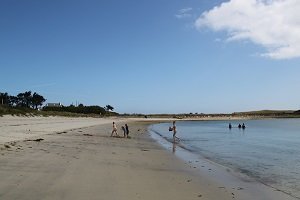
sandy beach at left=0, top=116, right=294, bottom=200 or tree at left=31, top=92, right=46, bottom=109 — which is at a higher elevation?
tree at left=31, top=92, right=46, bottom=109

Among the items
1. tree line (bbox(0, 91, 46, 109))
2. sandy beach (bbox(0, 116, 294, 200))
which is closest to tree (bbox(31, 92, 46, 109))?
tree line (bbox(0, 91, 46, 109))

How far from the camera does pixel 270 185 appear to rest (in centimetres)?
1400

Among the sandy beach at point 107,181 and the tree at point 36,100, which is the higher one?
the tree at point 36,100

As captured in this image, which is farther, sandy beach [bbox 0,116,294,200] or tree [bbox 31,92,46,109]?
tree [bbox 31,92,46,109]

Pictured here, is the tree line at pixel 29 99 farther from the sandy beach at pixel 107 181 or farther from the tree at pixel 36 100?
the sandy beach at pixel 107 181

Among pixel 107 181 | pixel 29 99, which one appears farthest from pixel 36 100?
pixel 107 181

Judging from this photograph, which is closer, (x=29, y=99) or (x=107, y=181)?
(x=107, y=181)

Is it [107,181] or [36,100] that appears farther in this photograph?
[36,100]

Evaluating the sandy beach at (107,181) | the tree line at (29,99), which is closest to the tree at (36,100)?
the tree line at (29,99)

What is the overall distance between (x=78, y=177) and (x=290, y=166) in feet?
41.8

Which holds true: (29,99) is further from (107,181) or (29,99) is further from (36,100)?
(107,181)

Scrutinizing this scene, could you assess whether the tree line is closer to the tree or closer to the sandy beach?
the tree

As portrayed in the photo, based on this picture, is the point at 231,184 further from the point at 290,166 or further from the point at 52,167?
the point at 290,166

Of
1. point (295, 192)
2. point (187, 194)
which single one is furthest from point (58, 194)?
point (295, 192)
